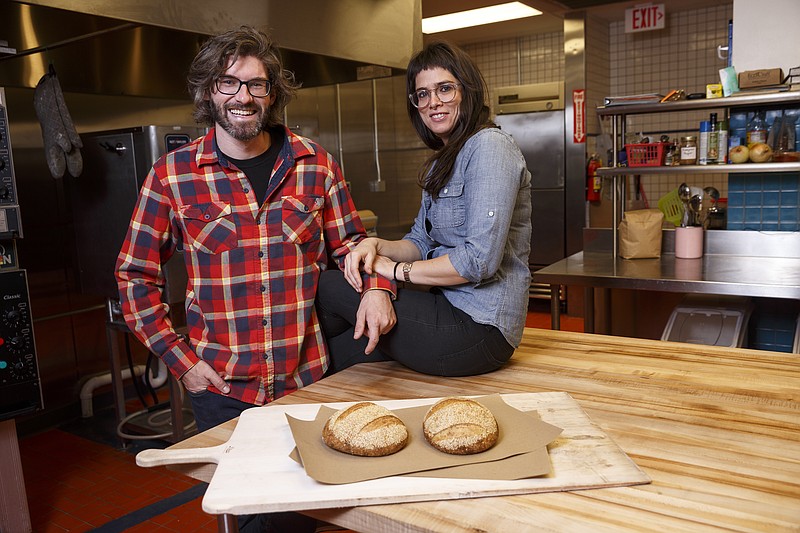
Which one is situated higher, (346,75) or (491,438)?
(346,75)

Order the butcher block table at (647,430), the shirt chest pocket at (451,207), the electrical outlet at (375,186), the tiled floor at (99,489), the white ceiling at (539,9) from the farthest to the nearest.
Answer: the white ceiling at (539,9) < the electrical outlet at (375,186) < the tiled floor at (99,489) < the shirt chest pocket at (451,207) < the butcher block table at (647,430)

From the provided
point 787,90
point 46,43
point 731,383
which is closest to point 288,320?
point 731,383

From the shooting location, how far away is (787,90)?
120 inches

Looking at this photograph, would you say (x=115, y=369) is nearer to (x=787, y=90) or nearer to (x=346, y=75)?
(x=346, y=75)

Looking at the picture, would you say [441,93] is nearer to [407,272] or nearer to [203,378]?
[407,272]

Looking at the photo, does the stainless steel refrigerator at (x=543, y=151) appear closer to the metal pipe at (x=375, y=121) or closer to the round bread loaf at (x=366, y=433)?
the metal pipe at (x=375, y=121)

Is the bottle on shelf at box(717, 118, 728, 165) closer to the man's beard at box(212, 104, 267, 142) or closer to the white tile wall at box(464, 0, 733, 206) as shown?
the man's beard at box(212, 104, 267, 142)

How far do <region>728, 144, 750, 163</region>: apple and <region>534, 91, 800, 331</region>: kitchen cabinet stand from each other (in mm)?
93

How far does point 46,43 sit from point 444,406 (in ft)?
Result: 8.04

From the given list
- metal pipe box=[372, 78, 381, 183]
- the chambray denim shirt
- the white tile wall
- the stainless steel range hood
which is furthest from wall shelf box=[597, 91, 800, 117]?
the white tile wall

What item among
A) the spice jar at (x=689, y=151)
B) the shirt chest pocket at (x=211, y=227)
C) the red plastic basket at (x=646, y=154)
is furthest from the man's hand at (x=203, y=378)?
the spice jar at (x=689, y=151)

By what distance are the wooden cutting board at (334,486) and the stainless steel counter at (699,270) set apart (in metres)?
1.74

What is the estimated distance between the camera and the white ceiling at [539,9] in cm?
557

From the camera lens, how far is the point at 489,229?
5.00 ft
